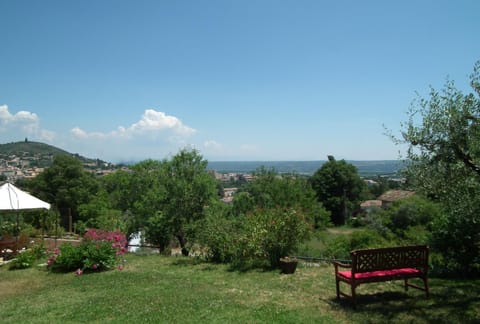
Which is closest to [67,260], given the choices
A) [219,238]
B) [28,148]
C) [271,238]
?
[219,238]

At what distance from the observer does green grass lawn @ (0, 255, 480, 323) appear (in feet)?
19.0

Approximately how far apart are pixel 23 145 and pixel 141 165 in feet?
340

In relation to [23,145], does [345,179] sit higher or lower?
lower

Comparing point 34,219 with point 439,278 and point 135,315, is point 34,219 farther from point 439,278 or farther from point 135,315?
point 439,278

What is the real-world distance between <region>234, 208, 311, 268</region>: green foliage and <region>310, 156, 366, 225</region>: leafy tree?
49.3 m

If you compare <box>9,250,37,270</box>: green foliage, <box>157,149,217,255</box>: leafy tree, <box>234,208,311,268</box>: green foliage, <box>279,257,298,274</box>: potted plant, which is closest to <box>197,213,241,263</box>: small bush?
<box>234,208,311,268</box>: green foliage

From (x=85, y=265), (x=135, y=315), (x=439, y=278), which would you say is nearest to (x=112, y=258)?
(x=85, y=265)

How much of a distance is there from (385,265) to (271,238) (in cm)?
368

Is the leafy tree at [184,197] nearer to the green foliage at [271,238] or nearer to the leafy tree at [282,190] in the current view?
the green foliage at [271,238]

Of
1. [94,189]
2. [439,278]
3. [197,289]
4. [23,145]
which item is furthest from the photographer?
[23,145]

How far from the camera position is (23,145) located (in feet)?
352

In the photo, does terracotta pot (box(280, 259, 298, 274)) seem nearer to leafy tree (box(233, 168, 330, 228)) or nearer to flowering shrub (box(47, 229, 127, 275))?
flowering shrub (box(47, 229, 127, 275))

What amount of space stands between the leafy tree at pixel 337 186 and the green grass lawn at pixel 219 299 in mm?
50992

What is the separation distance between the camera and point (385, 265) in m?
6.74
